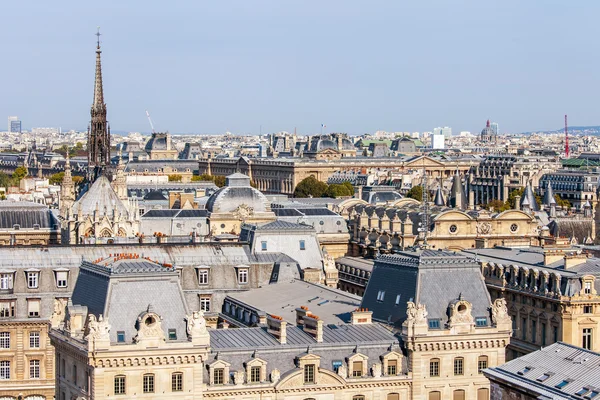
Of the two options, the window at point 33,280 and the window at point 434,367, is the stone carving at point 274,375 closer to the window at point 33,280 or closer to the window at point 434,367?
the window at point 434,367

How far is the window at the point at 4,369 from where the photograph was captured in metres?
92.5

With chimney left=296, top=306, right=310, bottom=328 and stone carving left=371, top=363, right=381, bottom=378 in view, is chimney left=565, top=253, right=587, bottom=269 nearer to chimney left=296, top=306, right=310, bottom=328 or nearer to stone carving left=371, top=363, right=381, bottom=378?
chimney left=296, top=306, right=310, bottom=328

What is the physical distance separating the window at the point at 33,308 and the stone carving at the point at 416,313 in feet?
97.6

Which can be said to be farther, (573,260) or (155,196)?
(155,196)

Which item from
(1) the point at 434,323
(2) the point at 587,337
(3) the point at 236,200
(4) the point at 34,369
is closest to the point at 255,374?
(1) the point at 434,323

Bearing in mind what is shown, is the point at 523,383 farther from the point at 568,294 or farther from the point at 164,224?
the point at 164,224

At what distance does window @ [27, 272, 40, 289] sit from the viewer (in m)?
94.3

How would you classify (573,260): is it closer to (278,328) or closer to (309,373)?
(278,328)

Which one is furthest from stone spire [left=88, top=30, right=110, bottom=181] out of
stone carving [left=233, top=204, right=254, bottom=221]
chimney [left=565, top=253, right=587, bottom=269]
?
chimney [left=565, top=253, right=587, bottom=269]

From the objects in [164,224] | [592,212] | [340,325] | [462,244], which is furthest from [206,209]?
[340,325]

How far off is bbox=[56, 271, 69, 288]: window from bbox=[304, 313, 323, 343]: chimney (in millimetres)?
24514

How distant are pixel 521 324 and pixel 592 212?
75.9 metres

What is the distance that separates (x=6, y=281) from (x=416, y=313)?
1232 inches

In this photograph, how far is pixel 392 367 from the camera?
73.1 meters
